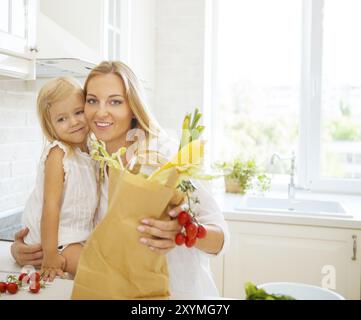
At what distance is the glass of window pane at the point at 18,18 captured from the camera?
126 centimetres

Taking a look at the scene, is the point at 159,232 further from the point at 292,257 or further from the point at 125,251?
the point at 292,257

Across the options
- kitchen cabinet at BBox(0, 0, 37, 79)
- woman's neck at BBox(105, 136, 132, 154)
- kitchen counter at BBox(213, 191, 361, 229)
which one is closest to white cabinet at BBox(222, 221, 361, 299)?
kitchen counter at BBox(213, 191, 361, 229)

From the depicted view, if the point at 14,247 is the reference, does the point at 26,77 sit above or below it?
above

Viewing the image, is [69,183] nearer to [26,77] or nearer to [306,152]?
[26,77]

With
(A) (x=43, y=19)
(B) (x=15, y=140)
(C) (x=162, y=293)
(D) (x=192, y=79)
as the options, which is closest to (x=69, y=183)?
(C) (x=162, y=293)

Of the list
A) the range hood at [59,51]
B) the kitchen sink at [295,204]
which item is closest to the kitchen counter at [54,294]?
the range hood at [59,51]

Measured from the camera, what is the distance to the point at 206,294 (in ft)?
3.93

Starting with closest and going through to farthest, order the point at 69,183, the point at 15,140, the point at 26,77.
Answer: the point at 69,183
the point at 26,77
the point at 15,140

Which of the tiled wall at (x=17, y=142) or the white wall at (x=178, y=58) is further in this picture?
the white wall at (x=178, y=58)

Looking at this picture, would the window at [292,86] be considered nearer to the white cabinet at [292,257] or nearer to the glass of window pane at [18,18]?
the white cabinet at [292,257]

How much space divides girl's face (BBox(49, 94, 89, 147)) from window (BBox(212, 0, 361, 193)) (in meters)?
1.99

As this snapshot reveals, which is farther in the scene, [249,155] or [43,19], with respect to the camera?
[249,155]

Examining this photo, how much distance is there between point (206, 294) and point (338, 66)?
7.20 feet

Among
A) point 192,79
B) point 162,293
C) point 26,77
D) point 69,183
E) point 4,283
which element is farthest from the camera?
point 192,79
